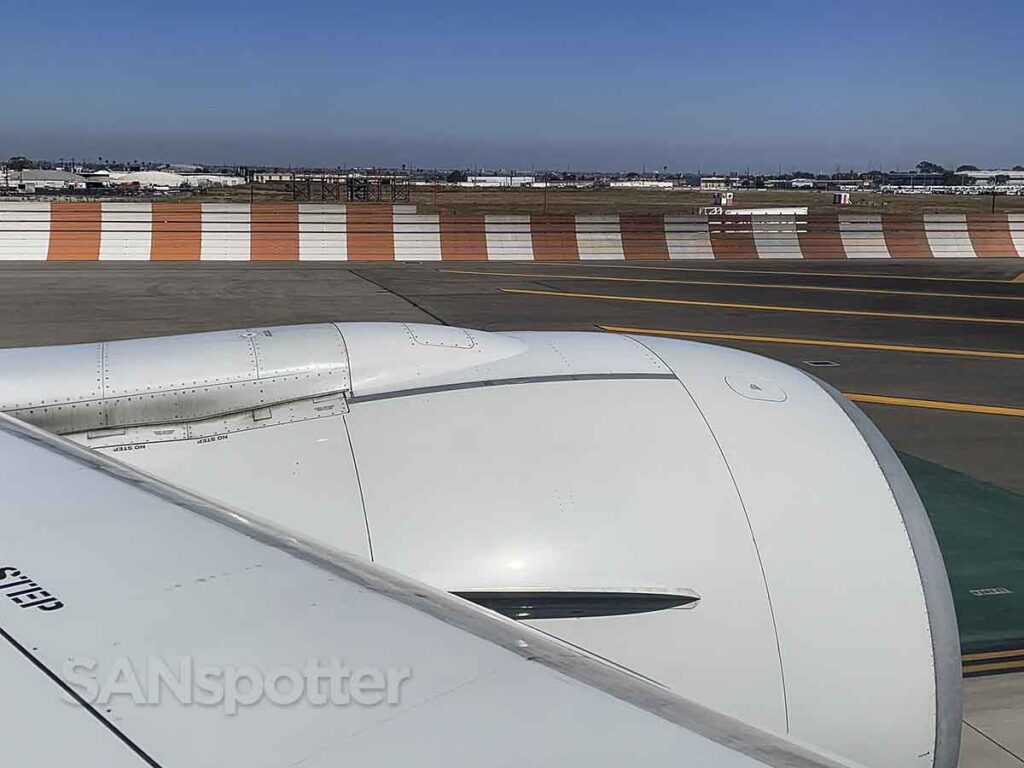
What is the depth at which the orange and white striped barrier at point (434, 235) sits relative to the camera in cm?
2417

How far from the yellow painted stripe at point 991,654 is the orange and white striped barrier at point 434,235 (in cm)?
2089

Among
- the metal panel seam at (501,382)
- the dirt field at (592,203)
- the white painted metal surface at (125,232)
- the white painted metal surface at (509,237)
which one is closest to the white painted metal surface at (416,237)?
the white painted metal surface at (509,237)

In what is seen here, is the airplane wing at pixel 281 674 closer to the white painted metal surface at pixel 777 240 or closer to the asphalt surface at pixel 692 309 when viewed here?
the asphalt surface at pixel 692 309

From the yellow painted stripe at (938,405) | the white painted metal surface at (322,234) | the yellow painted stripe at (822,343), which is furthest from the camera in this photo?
the white painted metal surface at (322,234)

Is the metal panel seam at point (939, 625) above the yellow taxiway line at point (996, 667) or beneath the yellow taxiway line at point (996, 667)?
above

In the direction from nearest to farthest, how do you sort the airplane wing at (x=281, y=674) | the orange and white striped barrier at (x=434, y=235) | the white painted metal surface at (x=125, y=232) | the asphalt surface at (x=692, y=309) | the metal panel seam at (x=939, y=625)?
the airplane wing at (x=281, y=674), the metal panel seam at (x=939, y=625), the asphalt surface at (x=692, y=309), the white painted metal surface at (x=125, y=232), the orange and white striped barrier at (x=434, y=235)

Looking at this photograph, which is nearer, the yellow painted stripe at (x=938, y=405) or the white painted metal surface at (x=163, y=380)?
the white painted metal surface at (x=163, y=380)

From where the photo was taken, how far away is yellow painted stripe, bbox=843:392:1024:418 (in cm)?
1134

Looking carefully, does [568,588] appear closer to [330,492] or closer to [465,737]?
[330,492]

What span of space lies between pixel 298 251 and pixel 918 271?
15.9 m

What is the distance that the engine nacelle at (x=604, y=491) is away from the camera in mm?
3117

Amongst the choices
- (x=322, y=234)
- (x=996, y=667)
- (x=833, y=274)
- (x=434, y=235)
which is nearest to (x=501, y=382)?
(x=996, y=667)

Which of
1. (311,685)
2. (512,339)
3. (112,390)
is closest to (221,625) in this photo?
(311,685)

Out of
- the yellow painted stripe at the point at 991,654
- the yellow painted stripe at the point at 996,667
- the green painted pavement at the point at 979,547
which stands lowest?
the yellow painted stripe at the point at 996,667
